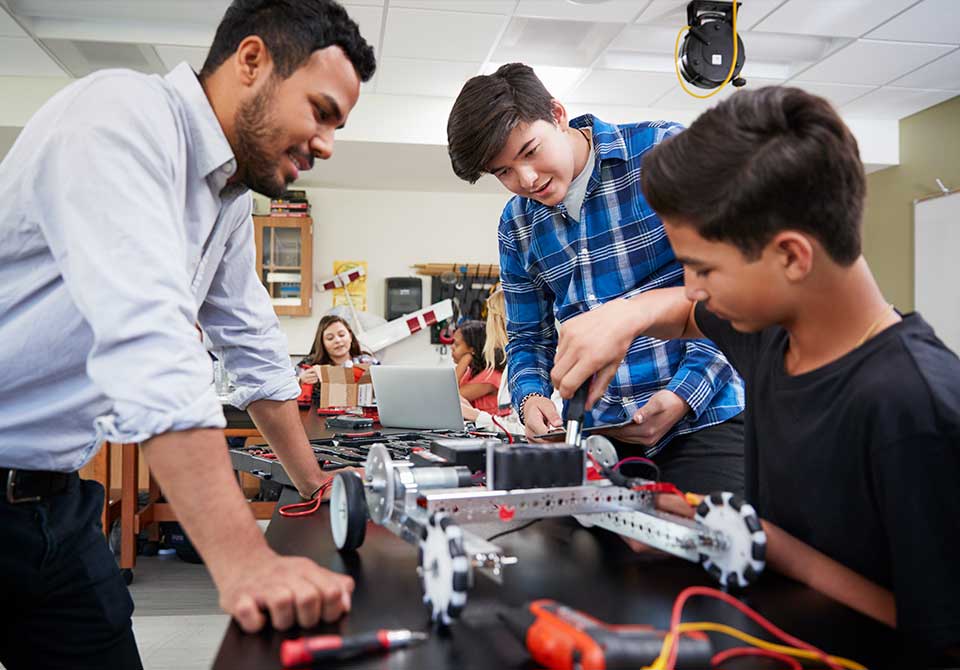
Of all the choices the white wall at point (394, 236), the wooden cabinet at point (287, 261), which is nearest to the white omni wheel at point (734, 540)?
the wooden cabinet at point (287, 261)

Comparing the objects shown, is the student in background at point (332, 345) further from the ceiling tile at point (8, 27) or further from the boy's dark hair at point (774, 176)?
the boy's dark hair at point (774, 176)

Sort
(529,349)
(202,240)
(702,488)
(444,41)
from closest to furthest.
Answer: (202,240), (702,488), (529,349), (444,41)

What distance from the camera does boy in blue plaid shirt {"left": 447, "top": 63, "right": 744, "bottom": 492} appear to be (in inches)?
54.9

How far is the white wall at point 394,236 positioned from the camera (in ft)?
21.6

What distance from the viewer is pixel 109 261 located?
0.74 m

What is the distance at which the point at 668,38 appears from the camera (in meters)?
4.15

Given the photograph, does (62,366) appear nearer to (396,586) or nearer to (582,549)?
(396,586)

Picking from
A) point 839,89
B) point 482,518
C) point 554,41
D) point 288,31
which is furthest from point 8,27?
point 839,89

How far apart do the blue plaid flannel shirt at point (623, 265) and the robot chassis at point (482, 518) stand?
1.70ft

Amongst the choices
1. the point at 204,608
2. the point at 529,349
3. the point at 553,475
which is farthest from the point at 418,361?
the point at 553,475

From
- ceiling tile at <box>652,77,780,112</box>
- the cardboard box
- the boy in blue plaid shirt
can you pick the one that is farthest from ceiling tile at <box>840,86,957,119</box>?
the boy in blue plaid shirt

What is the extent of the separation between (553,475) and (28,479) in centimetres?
69

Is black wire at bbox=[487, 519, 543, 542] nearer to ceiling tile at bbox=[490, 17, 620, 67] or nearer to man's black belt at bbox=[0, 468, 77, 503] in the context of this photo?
man's black belt at bbox=[0, 468, 77, 503]

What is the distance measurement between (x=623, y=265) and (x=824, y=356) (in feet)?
2.20
